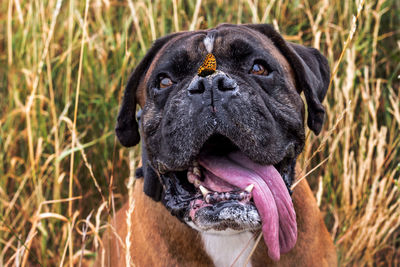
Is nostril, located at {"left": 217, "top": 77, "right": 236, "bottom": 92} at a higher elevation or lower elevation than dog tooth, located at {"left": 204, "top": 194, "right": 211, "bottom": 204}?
higher

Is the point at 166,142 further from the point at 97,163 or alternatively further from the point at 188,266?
the point at 97,163

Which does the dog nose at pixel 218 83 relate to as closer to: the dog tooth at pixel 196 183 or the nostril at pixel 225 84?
the nostril at pixel 225 84

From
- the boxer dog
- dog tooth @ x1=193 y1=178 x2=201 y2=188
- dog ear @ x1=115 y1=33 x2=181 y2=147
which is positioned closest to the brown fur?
the boxer dog

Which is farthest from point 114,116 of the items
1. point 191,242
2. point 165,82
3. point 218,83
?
point 218,83

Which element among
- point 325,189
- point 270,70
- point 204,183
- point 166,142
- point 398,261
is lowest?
point 398,261

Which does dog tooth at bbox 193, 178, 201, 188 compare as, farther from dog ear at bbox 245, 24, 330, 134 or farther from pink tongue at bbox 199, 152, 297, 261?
dog ear at bbox 245, 24, 330, 134

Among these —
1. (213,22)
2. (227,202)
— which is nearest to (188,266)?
(227,202)

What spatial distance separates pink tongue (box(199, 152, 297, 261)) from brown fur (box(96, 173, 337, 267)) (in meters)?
0.21

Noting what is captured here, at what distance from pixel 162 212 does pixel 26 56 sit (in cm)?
182

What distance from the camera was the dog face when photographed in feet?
7.38

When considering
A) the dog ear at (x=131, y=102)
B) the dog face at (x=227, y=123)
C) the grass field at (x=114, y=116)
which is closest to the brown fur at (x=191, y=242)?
the dog face at (x=227, y=123)

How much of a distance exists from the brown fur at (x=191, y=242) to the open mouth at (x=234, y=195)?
0.55 feet

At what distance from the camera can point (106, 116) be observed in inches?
152

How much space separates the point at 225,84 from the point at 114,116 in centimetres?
178
